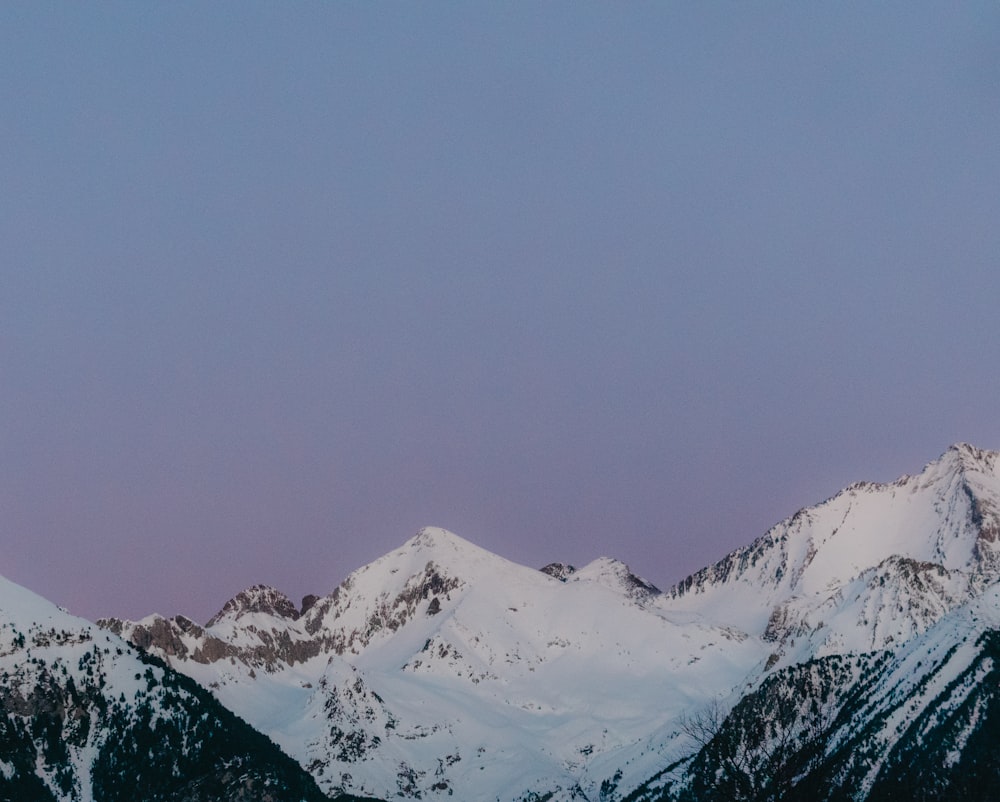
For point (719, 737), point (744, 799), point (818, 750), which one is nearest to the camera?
point (818, 750)

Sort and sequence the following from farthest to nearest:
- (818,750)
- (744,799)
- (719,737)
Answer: (744,799) < (719,737) < (818,750)

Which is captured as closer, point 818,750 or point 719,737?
point 818,750

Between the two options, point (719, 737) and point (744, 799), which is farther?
point (744, 799)

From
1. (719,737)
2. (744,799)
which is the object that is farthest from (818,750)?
(744,799)

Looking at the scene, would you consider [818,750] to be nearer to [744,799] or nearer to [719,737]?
[719,737]

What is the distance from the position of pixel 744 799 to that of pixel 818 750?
50.4 ft

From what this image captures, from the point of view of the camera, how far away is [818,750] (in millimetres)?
85750

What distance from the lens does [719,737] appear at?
9138cm

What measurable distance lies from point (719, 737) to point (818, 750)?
830 centimetres

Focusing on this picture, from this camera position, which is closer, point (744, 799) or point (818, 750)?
point (818, 750)

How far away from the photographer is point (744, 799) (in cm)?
9869
